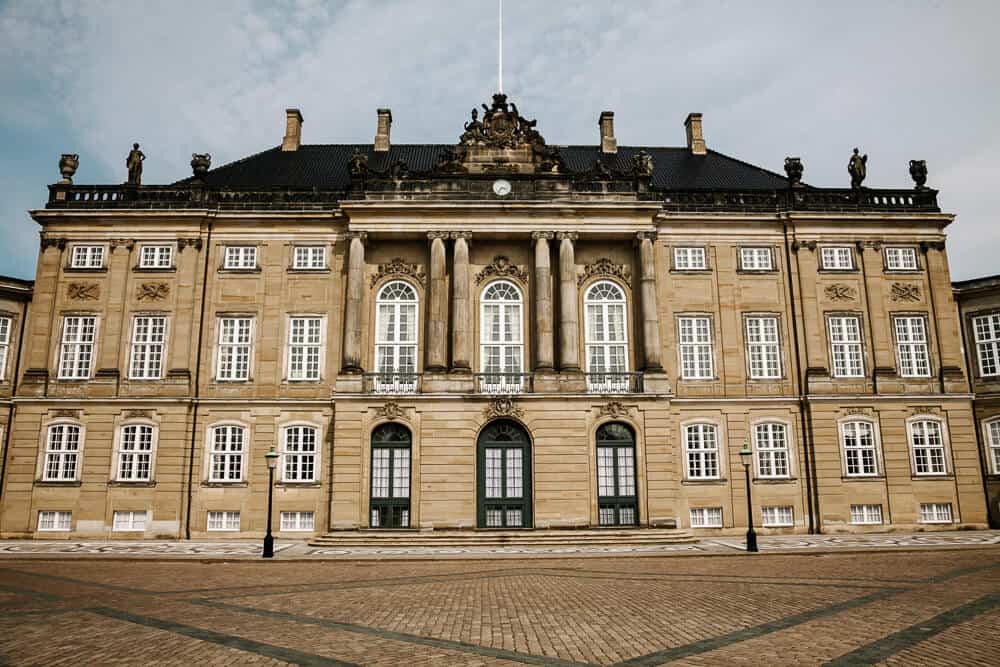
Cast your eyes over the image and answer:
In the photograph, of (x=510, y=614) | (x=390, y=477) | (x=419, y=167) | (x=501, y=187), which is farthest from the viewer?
(x=419, y=167)

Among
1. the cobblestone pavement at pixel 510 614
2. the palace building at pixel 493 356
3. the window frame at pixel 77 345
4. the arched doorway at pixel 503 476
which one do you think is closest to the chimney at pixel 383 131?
the palace building at pixel 493 356

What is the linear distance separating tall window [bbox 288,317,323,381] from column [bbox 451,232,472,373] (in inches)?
239

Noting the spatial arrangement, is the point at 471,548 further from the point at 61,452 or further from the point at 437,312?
the point at 61,452

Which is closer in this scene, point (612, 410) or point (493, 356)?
point (612, 410)

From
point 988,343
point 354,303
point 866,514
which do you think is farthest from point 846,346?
point 354,303

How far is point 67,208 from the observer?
107 ft

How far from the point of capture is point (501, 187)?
106 ft

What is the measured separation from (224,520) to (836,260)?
29412mm

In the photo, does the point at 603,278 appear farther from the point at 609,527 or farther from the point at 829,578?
the point at 829,578

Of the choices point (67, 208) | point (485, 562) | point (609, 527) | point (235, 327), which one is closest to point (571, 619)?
point (485, 562)

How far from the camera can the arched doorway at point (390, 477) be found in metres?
29.3

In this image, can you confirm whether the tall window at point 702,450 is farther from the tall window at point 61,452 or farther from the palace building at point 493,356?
the tall window at point 61,452

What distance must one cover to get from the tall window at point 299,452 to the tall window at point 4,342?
43.1 ft

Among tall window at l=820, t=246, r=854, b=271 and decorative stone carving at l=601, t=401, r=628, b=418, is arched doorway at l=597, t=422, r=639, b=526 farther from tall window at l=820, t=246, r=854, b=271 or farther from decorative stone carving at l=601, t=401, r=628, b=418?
tall window at l=820, t=246, r=854, b=271
